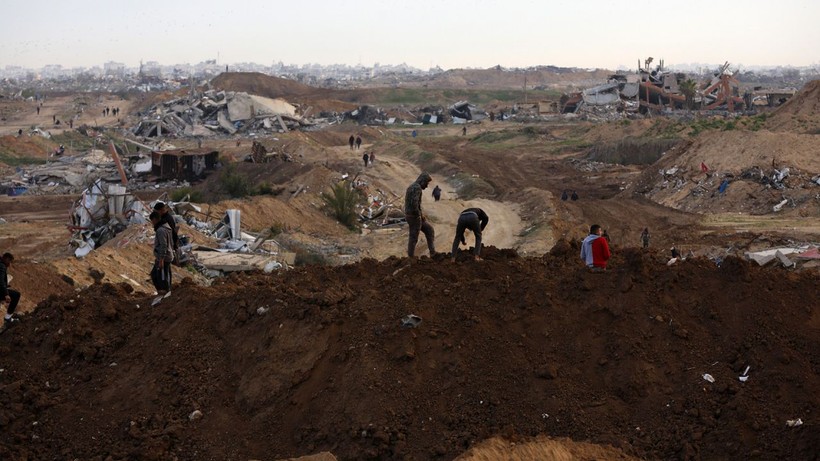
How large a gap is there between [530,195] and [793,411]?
69.1ft

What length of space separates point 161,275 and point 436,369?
420 centimetres

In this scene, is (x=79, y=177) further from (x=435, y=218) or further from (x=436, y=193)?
(x=435, y=218)

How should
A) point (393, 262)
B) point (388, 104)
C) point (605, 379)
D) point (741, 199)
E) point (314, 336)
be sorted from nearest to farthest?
point (605, 379), point (314, 336), point (393, 262), point (741, 199), point (388, 104)

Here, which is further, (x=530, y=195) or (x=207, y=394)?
(x=530, y=195)

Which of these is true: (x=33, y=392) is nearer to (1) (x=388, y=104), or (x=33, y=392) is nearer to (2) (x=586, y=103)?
(2) (x=586, y=103)

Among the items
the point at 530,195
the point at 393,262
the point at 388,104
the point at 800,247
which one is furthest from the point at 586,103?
the point at 393,262

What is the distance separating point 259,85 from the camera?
86438 mm

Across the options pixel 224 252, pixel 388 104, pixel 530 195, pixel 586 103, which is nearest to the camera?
pixel 224 252

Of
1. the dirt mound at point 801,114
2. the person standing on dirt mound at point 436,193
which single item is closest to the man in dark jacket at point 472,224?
the person standing on dirt mound at point 436,193

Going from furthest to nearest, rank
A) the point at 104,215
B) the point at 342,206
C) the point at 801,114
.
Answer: the point at 801,114 < the point at 342,206 < the point at 104,215

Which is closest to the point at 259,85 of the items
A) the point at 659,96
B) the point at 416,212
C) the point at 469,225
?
the point at 659,96

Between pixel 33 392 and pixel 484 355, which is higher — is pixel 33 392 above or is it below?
below

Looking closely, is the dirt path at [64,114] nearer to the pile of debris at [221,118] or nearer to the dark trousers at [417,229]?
the pile of debris at [221,118]

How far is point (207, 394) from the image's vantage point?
7957 mm
